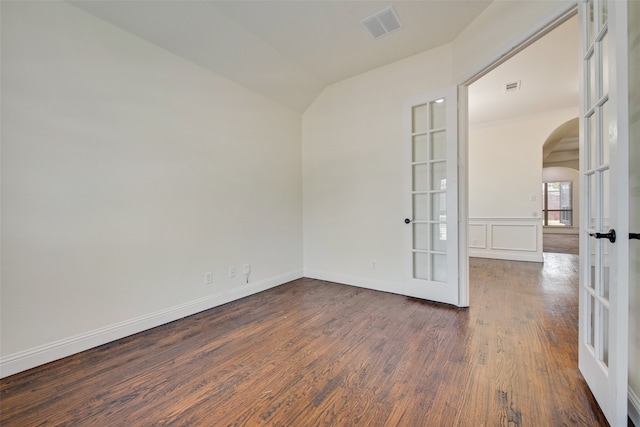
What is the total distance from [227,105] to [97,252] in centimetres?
202

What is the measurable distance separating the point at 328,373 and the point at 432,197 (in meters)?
2.25

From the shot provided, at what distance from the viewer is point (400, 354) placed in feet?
6.51

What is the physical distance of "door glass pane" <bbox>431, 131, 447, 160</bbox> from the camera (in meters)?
3.05

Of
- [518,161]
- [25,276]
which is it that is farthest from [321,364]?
[518,161]

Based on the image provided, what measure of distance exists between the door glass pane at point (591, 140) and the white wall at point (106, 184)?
3.11 meters

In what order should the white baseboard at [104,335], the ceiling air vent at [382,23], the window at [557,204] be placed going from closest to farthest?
1. the white baseboard at [104,335]
2. the ceiling air vent at [382,23]
3. the window at [557,204]

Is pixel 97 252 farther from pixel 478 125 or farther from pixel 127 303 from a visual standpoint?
pixel 478 125

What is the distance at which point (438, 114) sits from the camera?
309 cm

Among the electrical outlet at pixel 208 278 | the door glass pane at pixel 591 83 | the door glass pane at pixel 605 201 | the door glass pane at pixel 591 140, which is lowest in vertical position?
the electrical outlet at pixel 208 278

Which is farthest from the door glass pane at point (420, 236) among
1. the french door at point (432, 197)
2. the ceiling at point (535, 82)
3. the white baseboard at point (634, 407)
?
the ceiling at point (535, 82)

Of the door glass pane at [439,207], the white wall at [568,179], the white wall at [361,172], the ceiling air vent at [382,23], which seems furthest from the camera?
the white wall at [568,179]

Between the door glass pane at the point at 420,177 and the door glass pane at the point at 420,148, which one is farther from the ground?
the door glass pane at the point at 420,148

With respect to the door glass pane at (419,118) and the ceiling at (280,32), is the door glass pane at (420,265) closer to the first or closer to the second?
the door glass pane at (419,118)

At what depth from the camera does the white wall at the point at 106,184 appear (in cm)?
185
